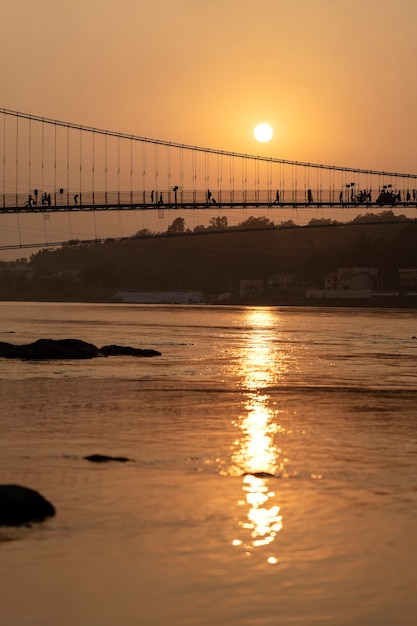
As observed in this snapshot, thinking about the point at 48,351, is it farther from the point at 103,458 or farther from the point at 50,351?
the point at 103,458

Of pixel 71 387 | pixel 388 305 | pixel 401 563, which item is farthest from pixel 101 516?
pixel 388 305

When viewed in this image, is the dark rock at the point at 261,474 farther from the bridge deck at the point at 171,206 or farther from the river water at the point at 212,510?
the bridge deck at the point at 171,206

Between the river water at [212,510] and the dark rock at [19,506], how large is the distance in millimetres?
172

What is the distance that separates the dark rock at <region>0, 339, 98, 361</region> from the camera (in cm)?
4141

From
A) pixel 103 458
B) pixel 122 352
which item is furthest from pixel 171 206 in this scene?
pixel 103 458

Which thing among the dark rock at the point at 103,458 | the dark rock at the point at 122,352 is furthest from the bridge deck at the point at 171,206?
the dark rock at the point at 103,458

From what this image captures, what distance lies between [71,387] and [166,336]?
1588 inches

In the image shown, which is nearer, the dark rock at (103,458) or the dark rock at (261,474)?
the dark rock at (261,474)

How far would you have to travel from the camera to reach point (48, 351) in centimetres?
4169

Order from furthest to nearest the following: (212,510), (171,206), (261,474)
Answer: (171,206), (261,474), (212,510)

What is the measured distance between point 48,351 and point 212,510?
30.4 meters

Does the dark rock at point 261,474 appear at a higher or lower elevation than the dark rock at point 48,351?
higher

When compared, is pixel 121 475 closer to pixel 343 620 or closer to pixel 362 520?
pixel 362 520

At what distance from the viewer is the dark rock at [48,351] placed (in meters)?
41.4
